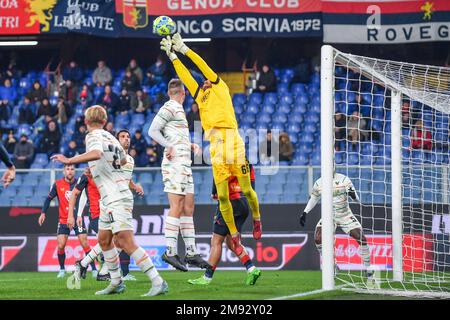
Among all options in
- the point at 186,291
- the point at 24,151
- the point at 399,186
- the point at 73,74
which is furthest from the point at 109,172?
the point at 73,74

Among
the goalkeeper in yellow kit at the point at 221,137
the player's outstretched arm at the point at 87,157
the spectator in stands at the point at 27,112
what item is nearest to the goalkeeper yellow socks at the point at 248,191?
the goalkeeper in yellow kit at the point at 221,137

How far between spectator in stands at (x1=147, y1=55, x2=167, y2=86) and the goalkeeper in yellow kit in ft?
46.4

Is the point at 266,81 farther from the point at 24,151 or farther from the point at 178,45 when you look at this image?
the point at 178,45

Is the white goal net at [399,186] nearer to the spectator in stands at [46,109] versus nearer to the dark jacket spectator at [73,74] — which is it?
the spectator in stands at [46,109]

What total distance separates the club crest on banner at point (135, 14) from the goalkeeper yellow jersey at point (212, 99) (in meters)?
12.7

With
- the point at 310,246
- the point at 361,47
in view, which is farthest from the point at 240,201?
the point at 361,47

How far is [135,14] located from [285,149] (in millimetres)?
5653

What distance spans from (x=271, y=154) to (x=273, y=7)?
4.60 m

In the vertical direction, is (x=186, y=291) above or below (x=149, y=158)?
below

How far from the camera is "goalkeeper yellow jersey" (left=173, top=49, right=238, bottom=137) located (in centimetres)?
1229

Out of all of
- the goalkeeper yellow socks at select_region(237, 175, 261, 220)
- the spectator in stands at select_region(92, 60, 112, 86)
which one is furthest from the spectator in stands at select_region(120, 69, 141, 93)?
the goalkeeper yellow socks at select_region(237, 175, 261, 220)

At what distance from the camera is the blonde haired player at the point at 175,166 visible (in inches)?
486

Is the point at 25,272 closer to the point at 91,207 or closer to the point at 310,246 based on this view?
the point at 91,207

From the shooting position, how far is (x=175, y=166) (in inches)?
489
